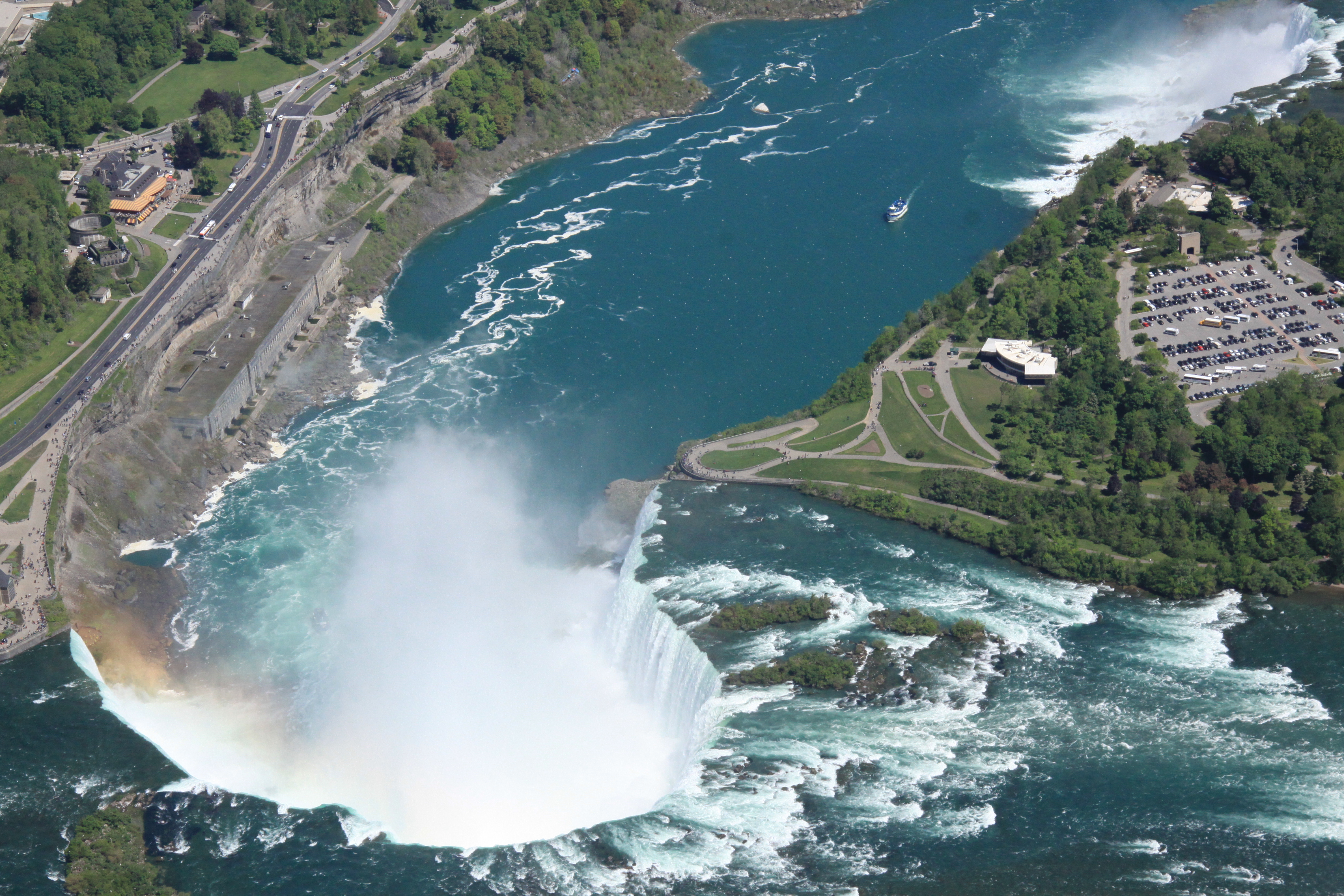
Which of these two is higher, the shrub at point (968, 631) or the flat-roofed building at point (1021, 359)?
the flat-roofed building at point (1021, 359)

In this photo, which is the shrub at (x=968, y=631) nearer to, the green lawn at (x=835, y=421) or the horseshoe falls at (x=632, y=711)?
the horseshoe falls at (x=632, y=711)

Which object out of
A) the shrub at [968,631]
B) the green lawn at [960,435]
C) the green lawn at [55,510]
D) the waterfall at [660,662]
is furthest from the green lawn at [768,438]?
the green lawn at [55,510]

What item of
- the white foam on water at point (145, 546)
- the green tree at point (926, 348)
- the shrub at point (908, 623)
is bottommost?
the shrub at point (908, 623)

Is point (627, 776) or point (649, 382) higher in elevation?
point (649, 382)

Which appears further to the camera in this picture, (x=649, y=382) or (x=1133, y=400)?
(x=649, y=382)

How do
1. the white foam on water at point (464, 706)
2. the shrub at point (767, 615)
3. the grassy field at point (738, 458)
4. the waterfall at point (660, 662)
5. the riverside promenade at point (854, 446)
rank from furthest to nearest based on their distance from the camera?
the grassy field at point (738, 458) < the riverside promenade at point (854, 446) < the shrub at point (767, 615) < the waterfall at point (660, 662) < the white foam on water at point (464, 706)

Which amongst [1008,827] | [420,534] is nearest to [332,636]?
[420,534]

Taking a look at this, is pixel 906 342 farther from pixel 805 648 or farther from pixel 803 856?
pixel 803 856
